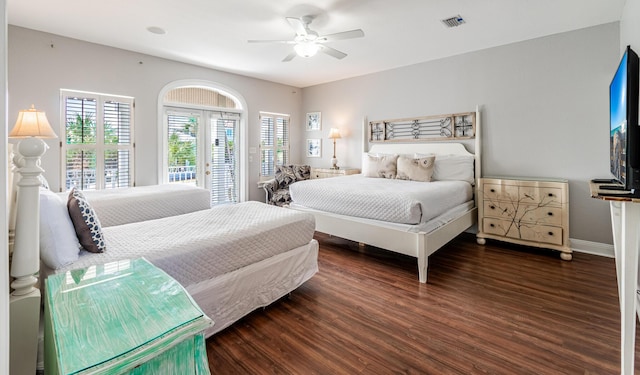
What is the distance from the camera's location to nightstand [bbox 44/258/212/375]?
785 mm

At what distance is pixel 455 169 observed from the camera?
13.8ft

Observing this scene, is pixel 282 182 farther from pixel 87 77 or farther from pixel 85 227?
pixel 85 227

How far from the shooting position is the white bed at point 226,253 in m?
1.71

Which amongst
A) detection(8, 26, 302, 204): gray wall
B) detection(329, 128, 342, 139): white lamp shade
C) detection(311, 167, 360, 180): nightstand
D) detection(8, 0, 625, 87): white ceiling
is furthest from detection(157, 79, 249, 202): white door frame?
detection(329, 128, 342, 139): white lamp shade

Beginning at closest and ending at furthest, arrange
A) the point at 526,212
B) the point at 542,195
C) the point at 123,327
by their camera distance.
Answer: the point at 123,327 < the point at 542,195 < the point at 526,212

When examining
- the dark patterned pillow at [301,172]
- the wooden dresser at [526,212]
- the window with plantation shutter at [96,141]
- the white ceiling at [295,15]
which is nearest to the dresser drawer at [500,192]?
the wooden dresser at [526,212]

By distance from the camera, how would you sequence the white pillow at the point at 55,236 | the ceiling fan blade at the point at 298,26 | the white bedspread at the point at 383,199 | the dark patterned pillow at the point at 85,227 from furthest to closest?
A: the ceiling fan blade at the point at 298,26 → the white bedspread at the point at 383,199 → the dark patterned pillow at the point at 85,227 → the white pillow at the point at 55,236

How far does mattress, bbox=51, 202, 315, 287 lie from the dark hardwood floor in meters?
0.49

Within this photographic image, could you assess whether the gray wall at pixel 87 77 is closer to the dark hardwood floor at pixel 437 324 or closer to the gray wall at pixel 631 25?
the dark hardwood floor at pixel 437 324

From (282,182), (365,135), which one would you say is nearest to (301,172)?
(282,182)

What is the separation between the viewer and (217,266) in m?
1.89

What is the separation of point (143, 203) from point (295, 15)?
2622mm

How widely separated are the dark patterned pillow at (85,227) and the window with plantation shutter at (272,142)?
429 centimetres

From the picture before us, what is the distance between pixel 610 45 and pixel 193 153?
5739 millimetres
